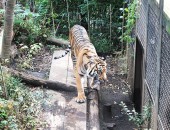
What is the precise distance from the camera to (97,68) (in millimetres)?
6891

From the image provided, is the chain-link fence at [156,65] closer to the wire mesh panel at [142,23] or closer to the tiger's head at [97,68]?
the wire mesh panel at [142,23]

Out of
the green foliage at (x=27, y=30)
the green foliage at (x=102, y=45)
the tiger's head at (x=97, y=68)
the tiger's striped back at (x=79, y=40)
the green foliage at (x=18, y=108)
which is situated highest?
the green foliage at (x=27, y=30)

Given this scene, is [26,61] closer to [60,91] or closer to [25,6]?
[60,91]

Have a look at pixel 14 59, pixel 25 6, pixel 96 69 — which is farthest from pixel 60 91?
pixel 25 6

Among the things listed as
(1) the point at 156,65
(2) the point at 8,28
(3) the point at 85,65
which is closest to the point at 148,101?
(1) the point at 156,65

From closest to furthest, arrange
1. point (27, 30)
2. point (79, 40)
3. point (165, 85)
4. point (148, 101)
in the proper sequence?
1. point (165, 85)
2. point (148, 101)
3. point (79, 40)
4. point (27, 30)

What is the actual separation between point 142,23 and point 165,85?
2511 mm

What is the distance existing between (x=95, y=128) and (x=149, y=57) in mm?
1399

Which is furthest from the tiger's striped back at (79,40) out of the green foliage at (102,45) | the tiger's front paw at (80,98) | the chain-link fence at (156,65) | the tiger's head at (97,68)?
the green foliage at (102,45)

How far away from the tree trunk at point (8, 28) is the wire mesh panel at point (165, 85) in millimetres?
3782

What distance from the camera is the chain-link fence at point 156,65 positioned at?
15.8 ft

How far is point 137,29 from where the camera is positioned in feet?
25.5

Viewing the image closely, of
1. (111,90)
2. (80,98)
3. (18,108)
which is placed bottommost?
(18,108)

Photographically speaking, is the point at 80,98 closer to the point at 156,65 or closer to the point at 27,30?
the point at 156,65
